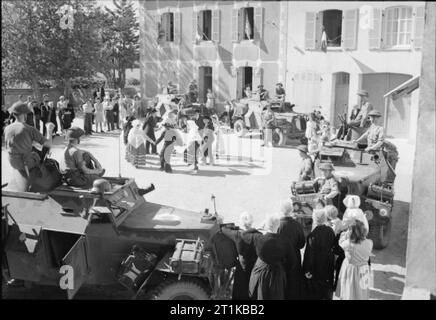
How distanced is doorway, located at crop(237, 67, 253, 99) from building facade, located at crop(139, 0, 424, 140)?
5 centimetres

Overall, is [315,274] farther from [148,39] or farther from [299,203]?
[148,39]

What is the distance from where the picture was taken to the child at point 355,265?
6.04 m

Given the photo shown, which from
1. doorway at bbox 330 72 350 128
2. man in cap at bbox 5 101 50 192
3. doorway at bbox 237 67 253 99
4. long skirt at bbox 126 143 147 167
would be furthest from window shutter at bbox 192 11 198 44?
man in cap at bbox 5 101 50 192

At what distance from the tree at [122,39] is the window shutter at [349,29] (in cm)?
1066

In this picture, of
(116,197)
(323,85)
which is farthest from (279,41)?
(116,197)

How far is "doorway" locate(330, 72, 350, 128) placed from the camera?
21.9m

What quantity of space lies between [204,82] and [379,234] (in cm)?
1741

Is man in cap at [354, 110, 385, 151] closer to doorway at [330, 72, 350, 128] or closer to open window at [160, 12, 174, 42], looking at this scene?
doorway at [330, 72, 350, 128]

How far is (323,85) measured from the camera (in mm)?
22109

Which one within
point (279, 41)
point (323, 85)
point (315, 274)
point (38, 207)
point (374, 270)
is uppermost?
point (279, 41)

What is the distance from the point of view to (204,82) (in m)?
25.5

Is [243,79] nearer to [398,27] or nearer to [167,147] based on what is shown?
[398,27]

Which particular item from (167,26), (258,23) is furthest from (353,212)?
(167,26)

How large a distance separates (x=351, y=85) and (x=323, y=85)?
1138 millimetres
